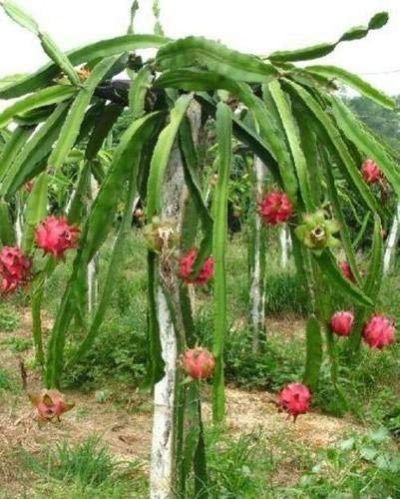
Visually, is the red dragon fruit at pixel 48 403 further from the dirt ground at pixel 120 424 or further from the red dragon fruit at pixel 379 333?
the dirt ground at pixel 120 424

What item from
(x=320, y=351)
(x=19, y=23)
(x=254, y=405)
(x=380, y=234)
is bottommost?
(x=254, y=405)

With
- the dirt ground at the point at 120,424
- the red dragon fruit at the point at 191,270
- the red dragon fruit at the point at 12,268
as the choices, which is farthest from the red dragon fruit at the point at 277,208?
the dirt ground at the point at 120,424

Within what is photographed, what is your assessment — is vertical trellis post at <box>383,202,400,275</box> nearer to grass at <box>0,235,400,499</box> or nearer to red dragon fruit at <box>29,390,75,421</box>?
grass at <box>0,235,400,499</box>

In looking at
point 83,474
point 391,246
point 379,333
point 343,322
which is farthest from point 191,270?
point 391,246

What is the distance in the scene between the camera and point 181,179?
6.08 feet

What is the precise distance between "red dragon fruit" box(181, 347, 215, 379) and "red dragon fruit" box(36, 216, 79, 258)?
0.31m

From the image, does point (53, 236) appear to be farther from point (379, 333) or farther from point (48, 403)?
point (379, 333)

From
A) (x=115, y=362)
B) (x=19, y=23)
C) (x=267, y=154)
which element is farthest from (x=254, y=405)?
(x=19, y=23)

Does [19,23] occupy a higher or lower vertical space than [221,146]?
higher

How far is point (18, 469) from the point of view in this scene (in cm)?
255

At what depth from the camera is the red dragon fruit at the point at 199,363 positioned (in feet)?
4.87

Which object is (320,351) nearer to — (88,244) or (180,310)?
(180,310)

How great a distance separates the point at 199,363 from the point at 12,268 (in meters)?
0.42

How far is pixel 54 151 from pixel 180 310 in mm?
451
